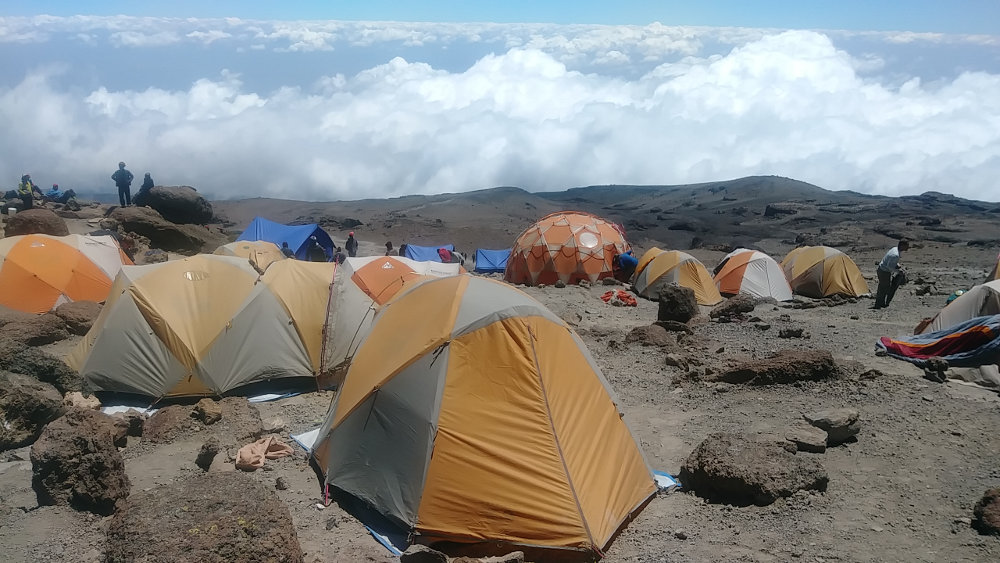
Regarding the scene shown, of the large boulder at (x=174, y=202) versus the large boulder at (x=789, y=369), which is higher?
the large boulder at (x=174, y=202)

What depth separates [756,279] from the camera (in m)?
21.8

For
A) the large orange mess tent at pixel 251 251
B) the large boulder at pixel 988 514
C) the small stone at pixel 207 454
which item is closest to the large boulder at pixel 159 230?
the large orange mess tent at pixel 251 251

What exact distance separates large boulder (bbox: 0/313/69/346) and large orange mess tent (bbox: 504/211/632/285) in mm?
16791

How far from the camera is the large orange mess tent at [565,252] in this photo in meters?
25.1

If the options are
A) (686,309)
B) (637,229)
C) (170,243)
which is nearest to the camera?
(686,309)

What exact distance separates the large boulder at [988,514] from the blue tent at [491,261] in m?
24.8

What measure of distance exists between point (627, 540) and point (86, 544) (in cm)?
528

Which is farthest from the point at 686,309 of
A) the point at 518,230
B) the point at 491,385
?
the point at 518,230

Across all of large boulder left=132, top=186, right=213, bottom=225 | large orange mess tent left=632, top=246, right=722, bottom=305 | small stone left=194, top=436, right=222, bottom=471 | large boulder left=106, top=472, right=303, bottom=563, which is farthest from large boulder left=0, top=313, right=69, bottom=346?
large orange mess tent left=632, top=246, right=722, bottom=305

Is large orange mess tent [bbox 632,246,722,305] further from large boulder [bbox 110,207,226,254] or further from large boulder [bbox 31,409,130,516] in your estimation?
large boulder [bbox 110,207,226,254]

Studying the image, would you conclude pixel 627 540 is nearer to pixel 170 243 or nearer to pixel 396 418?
pixel 396 418

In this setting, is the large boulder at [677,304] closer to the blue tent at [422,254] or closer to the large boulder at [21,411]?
the blue tent at [422,254]

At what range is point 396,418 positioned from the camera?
6.66 m

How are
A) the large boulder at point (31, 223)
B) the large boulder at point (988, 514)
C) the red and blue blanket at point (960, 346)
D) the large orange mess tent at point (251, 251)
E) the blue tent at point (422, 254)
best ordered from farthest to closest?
the blue tent at point (422, 254) < the large boulder at point (31, 223) < the large orange mess tent at point (251, 251) < the red and blue blanket at point (960, 346) < the large boulder at point (988, 514)
